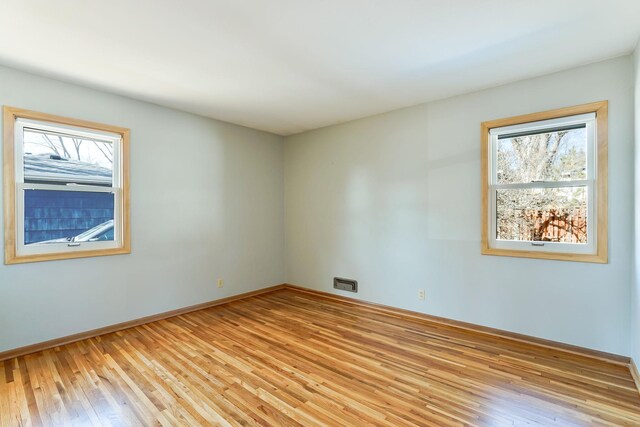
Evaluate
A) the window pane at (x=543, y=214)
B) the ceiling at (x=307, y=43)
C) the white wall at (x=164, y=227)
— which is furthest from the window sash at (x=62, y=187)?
the window pane at (x=543, y=214)

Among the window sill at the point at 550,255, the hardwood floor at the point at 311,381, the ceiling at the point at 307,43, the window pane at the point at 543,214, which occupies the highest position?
the ceiling at the point at 307,43

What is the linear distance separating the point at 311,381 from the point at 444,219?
2291 millimetres

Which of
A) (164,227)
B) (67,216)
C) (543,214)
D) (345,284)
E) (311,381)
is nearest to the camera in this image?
(311,381)

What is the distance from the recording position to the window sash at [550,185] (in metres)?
2.76

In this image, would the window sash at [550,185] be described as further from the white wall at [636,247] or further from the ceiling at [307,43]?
the ceiling at [307,43]

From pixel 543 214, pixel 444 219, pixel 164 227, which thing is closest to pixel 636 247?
pixel 543 214

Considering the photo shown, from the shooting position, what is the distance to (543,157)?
3.04m

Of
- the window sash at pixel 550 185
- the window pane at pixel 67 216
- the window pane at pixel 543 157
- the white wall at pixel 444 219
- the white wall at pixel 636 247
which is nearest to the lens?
the white wall at pixel 636 247

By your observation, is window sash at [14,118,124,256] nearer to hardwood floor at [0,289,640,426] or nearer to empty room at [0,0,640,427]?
empty room at [0,0,640,427]

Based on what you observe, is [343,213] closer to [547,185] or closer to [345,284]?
[345,284]

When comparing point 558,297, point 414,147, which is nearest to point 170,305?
point 414,147

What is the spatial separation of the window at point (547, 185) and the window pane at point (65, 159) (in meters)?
4.14

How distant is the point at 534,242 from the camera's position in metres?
3.05

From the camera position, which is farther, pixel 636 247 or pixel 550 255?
pixel 550 255
